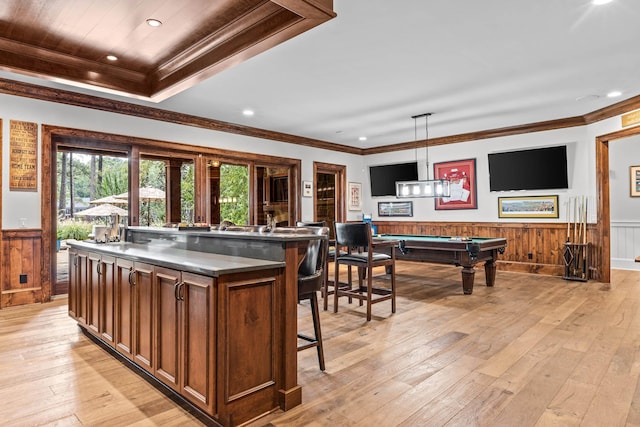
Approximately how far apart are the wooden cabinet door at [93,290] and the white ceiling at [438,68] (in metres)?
2.38

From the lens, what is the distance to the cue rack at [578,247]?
6.14 metres

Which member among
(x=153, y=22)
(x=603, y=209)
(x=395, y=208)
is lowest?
(x=603, y=209)

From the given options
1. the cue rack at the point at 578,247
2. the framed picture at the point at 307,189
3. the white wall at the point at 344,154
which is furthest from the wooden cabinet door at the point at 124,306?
the cue rack at the point at 578,247

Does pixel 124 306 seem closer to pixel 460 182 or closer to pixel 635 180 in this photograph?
pixel 460 182

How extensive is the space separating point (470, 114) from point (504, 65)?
2092 mm

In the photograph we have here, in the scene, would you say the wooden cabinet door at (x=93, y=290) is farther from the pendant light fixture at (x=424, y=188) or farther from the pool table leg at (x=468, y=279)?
the pendant light fixture at (x=424, y=188)

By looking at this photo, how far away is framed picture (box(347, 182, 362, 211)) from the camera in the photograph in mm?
8977

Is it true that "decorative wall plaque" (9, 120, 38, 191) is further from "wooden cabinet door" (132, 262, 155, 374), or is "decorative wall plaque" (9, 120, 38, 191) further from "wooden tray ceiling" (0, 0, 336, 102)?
"wooden cabinet door" (132, 262, 155, 374)

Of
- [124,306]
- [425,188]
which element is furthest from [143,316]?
[425,188]

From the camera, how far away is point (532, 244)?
269 inches

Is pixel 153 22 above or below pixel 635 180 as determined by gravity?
above

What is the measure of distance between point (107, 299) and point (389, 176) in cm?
690

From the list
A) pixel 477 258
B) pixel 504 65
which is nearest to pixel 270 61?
pixel 504 65

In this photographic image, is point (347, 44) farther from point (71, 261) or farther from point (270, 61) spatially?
point (71, 261)
